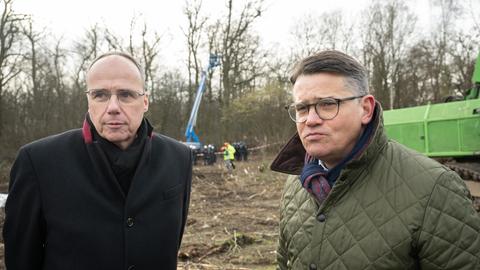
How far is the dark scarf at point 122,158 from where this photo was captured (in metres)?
2.39

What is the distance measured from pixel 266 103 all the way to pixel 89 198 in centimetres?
3035

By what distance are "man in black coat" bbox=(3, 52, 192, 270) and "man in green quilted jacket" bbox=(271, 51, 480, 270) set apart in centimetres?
85

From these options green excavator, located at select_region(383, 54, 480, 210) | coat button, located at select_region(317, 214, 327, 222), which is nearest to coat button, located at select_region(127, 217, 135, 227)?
coat button, located at select_region(317, 214, 327, 222)

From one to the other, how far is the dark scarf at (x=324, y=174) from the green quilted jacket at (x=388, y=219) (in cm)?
4

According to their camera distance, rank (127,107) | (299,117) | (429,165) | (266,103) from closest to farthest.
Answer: (429,165) < (299,117) < (127,107) < (266,103)

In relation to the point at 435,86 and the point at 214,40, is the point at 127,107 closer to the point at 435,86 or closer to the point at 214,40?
the point at 435,86

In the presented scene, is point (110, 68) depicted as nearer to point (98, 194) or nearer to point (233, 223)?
point (98, 194)

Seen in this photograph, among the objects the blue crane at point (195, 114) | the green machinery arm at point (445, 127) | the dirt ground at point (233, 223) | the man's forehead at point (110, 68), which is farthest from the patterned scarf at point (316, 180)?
the blue crane at point (195, 114)

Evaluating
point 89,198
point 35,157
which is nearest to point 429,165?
point 89,198

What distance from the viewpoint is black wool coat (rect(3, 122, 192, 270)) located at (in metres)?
2.27

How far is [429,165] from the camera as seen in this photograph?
1870 mm

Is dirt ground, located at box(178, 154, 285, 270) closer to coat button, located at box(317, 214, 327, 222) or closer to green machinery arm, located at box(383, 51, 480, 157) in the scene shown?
green machinery arm, located at box(383, 51, 480, 157)

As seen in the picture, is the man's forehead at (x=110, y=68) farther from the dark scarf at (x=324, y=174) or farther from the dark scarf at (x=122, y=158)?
the dark scarf at (x=324, y=174)

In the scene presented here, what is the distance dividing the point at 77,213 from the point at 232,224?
7.22 meters
